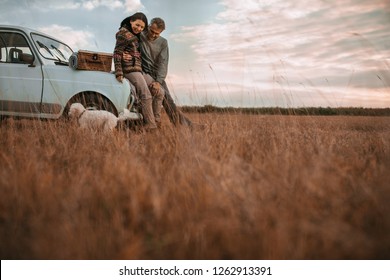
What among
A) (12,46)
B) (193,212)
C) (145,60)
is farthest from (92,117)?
(193,212)

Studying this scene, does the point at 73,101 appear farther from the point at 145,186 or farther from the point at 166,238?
the point at 166,238

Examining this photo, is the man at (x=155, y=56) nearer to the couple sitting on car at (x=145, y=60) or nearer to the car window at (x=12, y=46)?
the couple sitting on car at (x=145, y=60)

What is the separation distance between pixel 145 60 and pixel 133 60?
1.12 feet

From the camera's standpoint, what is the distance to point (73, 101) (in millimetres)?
5191

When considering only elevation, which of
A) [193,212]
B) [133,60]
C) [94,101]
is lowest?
[193,212]

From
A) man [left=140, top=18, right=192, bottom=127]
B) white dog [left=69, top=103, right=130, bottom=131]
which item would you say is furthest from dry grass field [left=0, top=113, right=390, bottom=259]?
man [left=140, top=18, right=192, bottom=127]

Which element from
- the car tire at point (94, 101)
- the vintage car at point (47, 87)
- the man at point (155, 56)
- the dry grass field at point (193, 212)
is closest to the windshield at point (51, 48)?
the vintage car at point (47, 87)

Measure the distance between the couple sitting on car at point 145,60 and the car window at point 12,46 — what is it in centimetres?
145

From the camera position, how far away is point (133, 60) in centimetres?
525

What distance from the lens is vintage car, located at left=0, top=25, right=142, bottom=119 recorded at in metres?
5.09

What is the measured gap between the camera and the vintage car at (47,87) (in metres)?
5.09

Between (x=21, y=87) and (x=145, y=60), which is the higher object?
(x=145, y=60)

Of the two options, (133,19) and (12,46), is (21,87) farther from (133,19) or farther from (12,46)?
(133,19)
